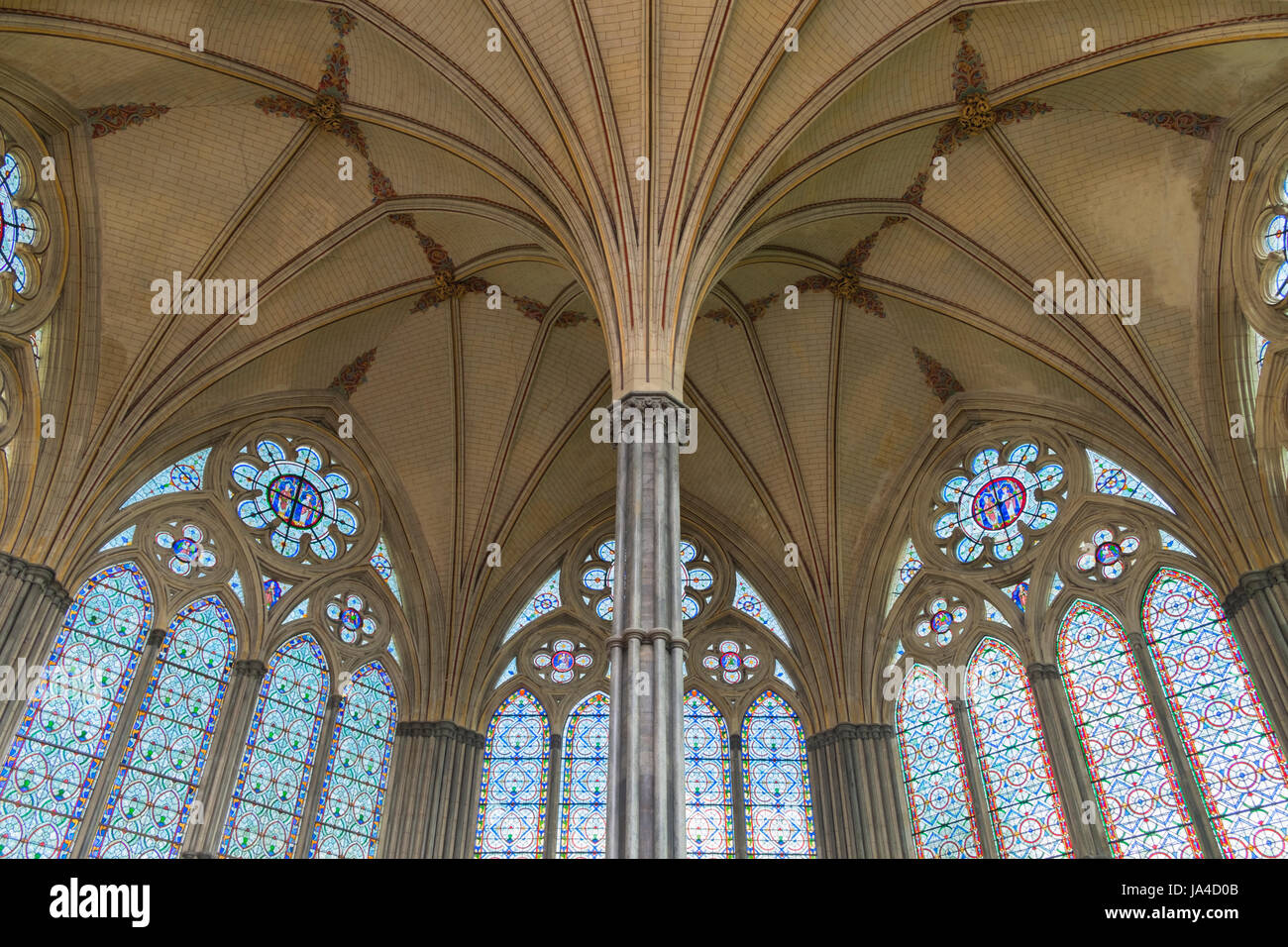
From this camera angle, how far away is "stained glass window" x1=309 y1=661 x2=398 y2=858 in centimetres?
1602

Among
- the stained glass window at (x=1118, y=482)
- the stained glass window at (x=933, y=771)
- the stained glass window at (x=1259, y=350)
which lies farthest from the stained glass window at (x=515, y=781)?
the stained glass window at (x=1259, y=350)

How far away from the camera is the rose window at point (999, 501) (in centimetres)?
1769

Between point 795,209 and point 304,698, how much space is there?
10.6 m

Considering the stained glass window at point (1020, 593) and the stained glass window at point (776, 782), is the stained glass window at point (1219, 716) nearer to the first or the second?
the stained glass window at point (1020, 593)

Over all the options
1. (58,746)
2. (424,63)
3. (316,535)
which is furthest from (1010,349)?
(58,746)

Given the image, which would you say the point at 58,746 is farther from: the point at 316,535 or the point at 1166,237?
the point at 1166,237

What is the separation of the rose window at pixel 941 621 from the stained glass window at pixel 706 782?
12.0ft

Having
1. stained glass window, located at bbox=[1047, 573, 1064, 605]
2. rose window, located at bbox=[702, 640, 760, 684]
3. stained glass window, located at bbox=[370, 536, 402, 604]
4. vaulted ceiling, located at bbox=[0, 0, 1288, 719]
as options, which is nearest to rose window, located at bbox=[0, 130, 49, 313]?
vaulted ceiling, located at bbox=[0, 0, 1288, 719]

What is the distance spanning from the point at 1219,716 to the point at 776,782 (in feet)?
21.3

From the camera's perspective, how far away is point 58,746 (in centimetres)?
1435

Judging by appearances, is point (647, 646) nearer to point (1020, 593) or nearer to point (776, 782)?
point (776, 782)

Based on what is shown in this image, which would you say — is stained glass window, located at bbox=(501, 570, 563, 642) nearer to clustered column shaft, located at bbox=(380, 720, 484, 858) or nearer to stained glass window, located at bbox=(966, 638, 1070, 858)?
clustered column shaft, located at bbox=(380, 720, 484, 858)

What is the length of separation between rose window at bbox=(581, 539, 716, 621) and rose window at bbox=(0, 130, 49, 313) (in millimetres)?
9757
